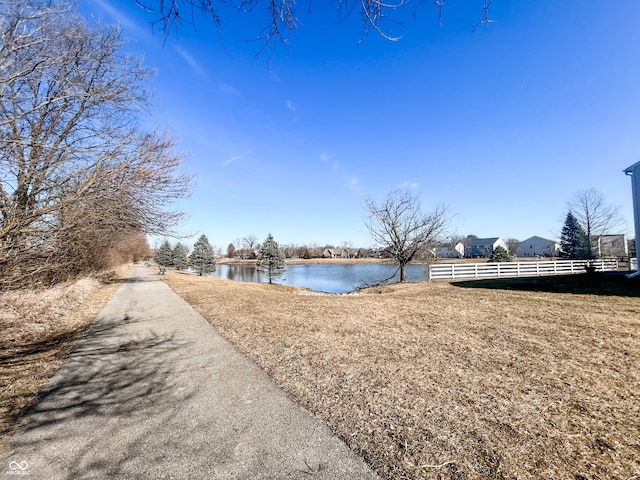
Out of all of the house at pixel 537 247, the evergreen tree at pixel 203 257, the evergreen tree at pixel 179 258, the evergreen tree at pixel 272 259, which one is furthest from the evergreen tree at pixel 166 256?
the house at pixel 537 247

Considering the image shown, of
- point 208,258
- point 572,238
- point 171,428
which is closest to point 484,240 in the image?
point 572,238

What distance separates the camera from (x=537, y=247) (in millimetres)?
69375

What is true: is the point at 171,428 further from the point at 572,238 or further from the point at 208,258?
the point at 572,238

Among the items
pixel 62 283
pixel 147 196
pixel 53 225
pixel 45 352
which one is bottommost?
pixel 45 352

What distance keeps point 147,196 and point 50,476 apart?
17.0ft

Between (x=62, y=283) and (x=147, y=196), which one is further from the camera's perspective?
(x=62, y=283)

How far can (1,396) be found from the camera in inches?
123

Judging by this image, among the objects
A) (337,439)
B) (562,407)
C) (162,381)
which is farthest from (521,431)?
(162,381)

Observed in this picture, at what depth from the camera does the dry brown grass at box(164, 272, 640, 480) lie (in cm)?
202

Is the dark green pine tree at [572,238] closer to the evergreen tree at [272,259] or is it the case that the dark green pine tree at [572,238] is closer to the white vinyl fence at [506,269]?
A: the white vinyl fence at [506,269]

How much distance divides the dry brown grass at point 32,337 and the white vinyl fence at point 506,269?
15.7 meters

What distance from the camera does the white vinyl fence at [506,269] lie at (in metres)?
17.0

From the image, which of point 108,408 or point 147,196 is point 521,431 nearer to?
point 108,408

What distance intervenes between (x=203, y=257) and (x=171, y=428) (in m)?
39.1
